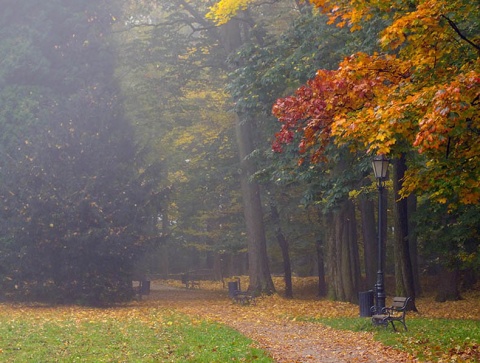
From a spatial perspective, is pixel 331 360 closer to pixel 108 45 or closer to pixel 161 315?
pixel 161 315

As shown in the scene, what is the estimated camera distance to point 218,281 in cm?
4381

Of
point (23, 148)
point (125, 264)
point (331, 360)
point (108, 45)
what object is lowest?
point (331, 360)

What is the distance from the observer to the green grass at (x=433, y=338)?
35.5 ft

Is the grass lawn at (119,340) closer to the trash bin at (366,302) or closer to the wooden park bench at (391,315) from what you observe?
the wooden park bench at (391,315)

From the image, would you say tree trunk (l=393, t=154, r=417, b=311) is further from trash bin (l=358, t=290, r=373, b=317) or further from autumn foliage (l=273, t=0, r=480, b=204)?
autumn foliage (l=273, t=0, r=480, b=204)

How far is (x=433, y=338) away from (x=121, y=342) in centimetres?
578

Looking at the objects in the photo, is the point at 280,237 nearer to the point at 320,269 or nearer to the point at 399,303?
the point at 320,269

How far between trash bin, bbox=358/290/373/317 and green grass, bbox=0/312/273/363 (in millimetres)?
3817

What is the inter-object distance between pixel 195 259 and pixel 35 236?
2967cm

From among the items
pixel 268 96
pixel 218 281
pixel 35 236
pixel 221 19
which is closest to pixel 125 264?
pixel 35 236

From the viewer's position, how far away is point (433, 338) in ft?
41.8

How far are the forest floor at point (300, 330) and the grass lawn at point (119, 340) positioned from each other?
2.13 feet

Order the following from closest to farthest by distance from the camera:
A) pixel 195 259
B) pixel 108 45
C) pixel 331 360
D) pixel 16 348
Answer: pixel 331 360, pixel 16 348, pixel 108 45, pixel 195 259

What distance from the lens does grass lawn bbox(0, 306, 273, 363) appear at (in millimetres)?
11258
